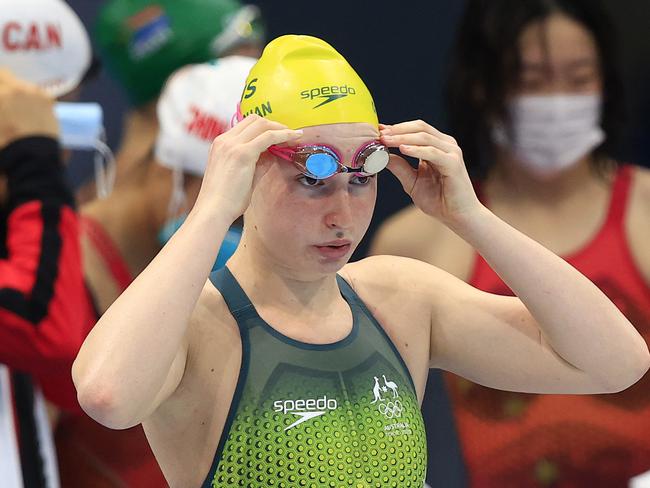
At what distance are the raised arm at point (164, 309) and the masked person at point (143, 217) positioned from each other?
1088 millimetres

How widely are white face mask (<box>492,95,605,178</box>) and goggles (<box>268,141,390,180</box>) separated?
1.66m

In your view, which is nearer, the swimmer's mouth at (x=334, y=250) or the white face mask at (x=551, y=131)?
the swimmer's mouth at (x=334, y=250)

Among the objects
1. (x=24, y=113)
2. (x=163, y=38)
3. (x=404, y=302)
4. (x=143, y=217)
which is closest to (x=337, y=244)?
(x=404, y=302)

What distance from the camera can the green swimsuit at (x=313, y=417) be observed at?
1.80 metres

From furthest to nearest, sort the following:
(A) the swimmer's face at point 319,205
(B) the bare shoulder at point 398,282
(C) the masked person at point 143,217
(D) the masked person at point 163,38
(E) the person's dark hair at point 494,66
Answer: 1. (D) the masked person at point 163,38
2. (E) the person's dark hair at point 494,66
3. (C) the masked person at point 143,217
4. (B) the bare shoulder at point 398,282
5. (A) the swimmer's face at point 319,205

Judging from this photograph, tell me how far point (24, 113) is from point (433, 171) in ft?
3.43

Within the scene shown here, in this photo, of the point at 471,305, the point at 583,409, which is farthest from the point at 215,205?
the point at 583,409

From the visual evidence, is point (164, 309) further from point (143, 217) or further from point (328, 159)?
point (143, 217)

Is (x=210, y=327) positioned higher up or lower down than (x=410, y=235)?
higher up

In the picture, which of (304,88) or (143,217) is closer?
(304,88)

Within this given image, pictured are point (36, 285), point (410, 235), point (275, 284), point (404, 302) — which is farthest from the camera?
point (410, 235)

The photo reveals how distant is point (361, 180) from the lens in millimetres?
1840

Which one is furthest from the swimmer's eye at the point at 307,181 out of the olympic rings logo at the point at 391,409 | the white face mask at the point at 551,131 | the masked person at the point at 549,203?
the white face mask at the point at 551,131

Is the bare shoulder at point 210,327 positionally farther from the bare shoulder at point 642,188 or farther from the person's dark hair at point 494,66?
the bare shoulder at point 642,188
